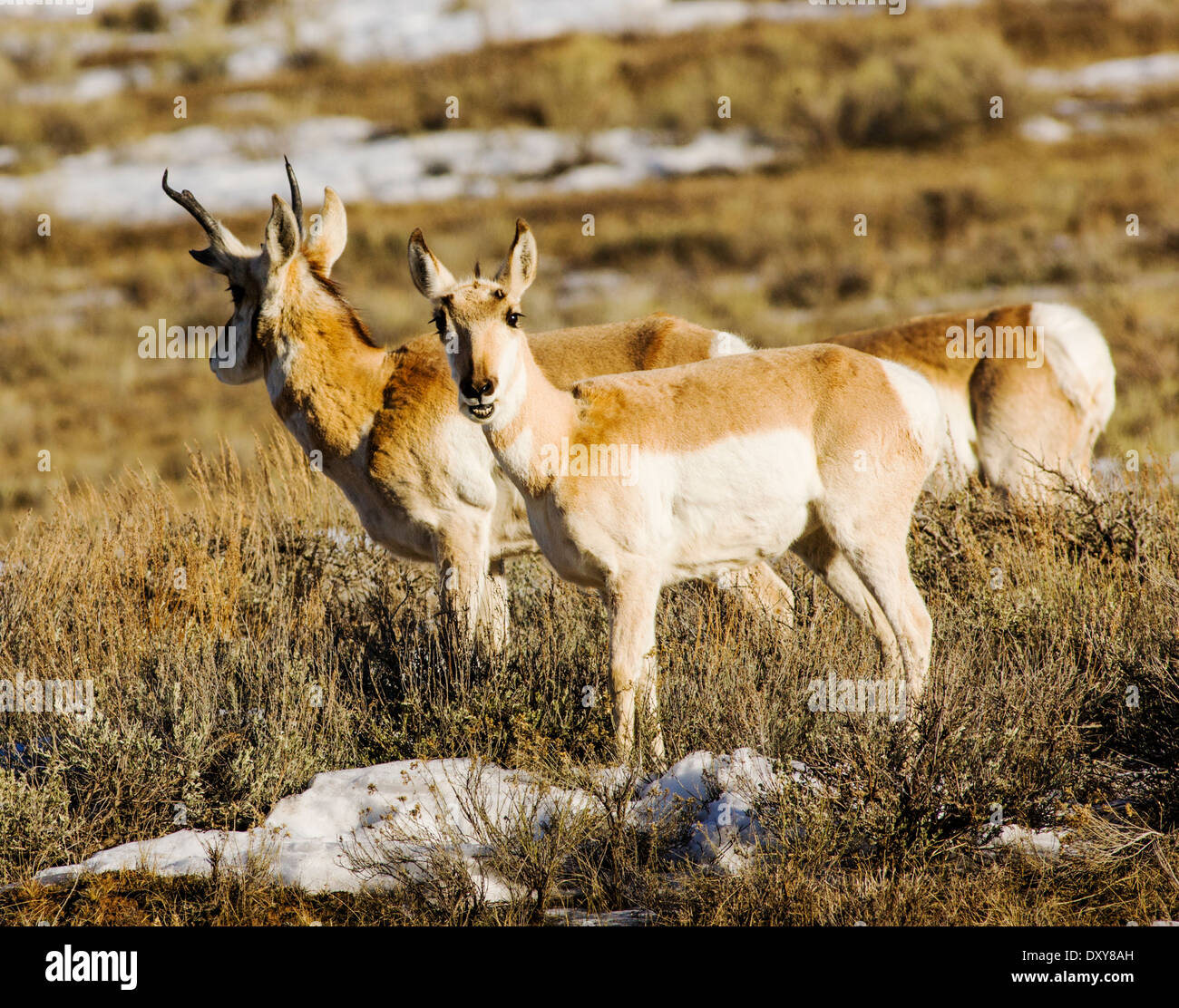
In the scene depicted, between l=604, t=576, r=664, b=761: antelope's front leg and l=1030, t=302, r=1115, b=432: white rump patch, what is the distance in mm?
5018

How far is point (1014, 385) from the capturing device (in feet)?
31.5

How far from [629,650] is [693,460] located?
37.7 inches

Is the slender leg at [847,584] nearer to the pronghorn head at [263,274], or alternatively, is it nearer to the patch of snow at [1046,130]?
the pronghorn head at [263,274]

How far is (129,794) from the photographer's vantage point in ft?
19.8

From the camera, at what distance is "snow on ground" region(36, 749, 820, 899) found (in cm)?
543

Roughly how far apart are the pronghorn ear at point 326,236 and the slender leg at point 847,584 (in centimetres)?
333

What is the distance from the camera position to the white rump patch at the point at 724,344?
8.35 metres

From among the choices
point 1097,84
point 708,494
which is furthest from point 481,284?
point 1097,84

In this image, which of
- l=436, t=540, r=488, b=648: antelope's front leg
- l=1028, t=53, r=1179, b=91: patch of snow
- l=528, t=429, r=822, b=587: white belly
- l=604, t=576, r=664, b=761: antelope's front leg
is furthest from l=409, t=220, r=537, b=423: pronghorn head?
l=1028, t=53, r=1179, b=91: patch of snow

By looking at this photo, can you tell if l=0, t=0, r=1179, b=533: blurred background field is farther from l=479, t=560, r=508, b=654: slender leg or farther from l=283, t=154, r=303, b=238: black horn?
l=283, t=154, r=303, b=238: black horn
